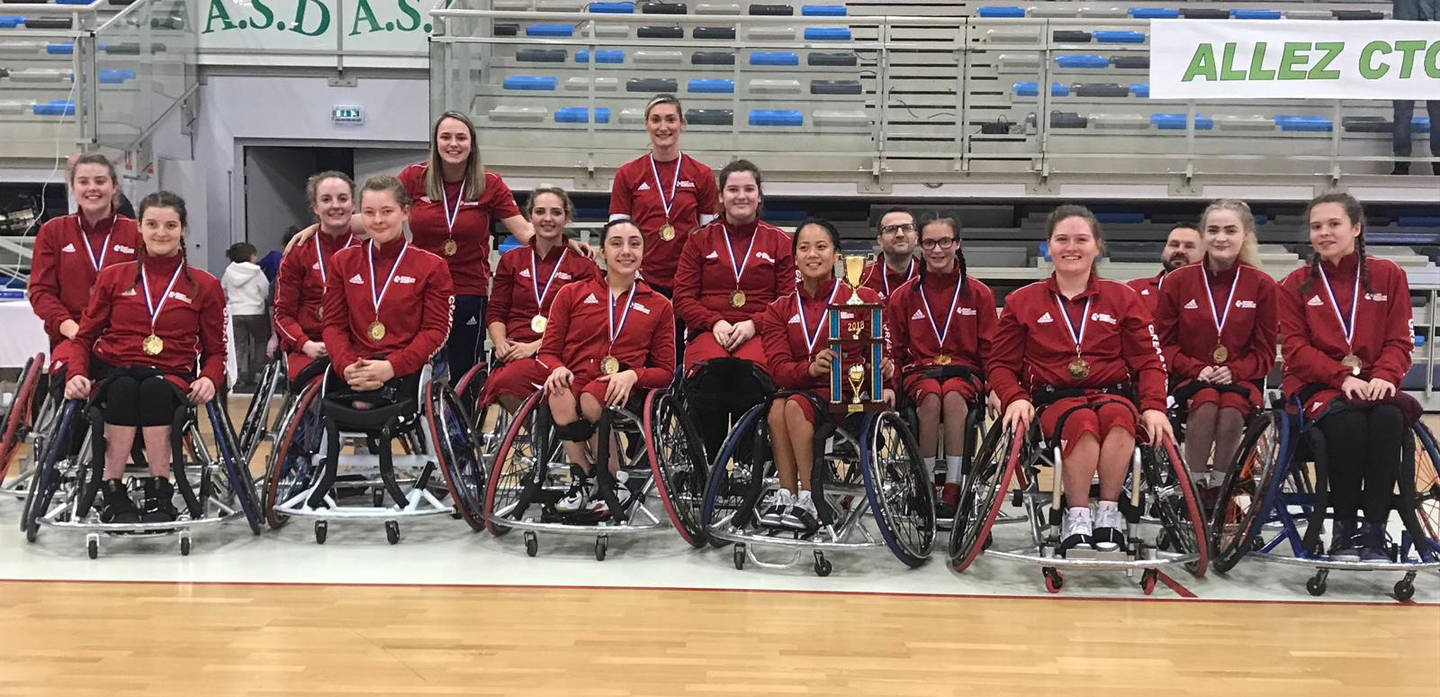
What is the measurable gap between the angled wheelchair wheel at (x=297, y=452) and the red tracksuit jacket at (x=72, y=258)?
943mm

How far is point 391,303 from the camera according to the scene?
14.5 ft

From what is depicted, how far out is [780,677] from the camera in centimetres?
298

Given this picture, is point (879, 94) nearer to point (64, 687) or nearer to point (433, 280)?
point (433, 280)

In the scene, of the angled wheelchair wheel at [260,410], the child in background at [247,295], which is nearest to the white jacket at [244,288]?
the child in background at [247,295]

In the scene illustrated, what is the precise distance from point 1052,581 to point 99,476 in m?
3.16

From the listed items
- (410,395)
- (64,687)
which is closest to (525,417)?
(410,395)

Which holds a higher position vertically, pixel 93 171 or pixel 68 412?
pixel 93 171

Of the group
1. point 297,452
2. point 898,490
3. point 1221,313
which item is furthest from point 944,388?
point 297,452

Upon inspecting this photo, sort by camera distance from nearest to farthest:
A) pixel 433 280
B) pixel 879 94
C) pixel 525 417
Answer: pixel 525 417 < pixel 433 280 < pixel 879 94

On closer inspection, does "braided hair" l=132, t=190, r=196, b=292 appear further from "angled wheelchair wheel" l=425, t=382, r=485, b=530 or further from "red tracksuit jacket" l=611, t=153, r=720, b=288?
"red tracksuit jacket" l=611, t=153, r=720, b=288

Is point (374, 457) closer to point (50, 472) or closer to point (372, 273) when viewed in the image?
point (372, 273)

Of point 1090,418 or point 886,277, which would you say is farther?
point 886,277

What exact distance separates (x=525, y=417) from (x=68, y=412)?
1.54 metres

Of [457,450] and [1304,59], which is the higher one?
[1304,59]
